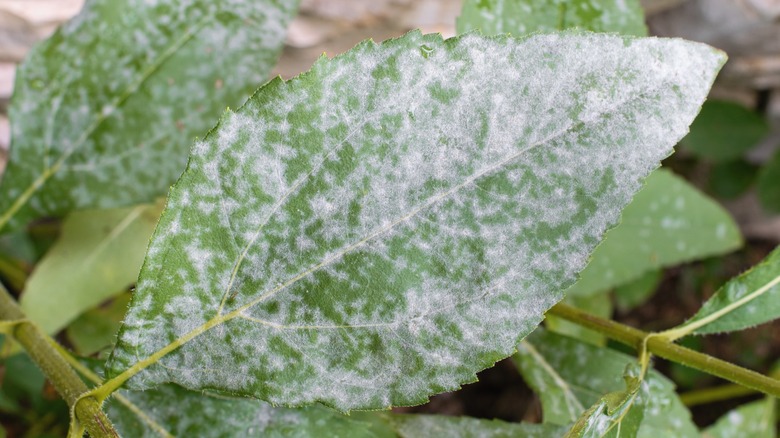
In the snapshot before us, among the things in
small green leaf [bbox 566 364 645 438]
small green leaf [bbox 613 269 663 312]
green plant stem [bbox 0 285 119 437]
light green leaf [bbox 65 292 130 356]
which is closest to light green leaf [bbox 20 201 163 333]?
light green leaf [bbox 65 292 130 356]

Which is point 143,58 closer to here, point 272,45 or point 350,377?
point 272,45

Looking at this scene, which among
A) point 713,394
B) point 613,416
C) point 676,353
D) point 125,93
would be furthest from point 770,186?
point 125,93

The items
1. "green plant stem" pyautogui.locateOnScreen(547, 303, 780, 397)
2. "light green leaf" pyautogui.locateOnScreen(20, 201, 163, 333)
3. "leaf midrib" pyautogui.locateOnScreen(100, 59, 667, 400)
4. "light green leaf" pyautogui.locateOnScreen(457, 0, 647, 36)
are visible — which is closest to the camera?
"leaf midrib" pyautogui.locateOnScreen(100, 59, 667, 400)

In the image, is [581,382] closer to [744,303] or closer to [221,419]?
[744,303]

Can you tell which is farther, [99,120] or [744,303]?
[99,120]

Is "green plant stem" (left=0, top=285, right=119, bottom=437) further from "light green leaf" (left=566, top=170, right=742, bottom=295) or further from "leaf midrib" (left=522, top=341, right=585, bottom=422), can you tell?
"light green leaf" (left=566, top=170, right=742, bottom=295)

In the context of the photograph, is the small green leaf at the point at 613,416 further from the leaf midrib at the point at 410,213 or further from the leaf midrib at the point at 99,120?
the leaf midrib at the point at 99,120

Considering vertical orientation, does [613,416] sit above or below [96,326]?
below
